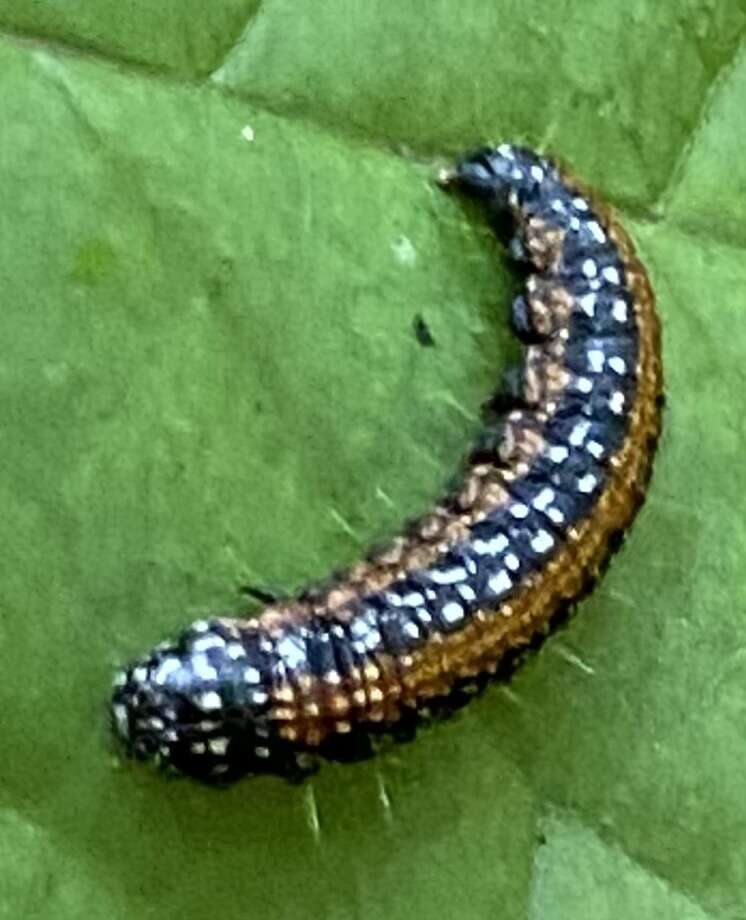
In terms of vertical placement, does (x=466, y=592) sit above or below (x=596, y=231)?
below

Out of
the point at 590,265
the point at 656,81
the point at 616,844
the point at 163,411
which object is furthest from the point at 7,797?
the point at 656,81

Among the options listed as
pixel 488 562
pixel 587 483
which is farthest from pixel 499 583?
pixel 587 483

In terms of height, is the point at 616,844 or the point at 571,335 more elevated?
the point at 571,335

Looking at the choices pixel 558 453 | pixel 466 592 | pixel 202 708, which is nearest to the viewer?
pixel 202 708

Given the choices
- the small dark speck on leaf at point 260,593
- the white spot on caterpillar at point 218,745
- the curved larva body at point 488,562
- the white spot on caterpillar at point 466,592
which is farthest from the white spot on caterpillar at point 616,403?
the white spot on caterpillar at point 218,745

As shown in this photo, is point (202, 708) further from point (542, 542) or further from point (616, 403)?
point (616, 403)

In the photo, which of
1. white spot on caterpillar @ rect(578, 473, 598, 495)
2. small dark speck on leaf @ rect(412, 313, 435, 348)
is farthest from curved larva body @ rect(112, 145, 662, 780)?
small dark speck on leaf @ rect(412, 313, 435, 348)

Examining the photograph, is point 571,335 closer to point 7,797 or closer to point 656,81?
point 656,81
